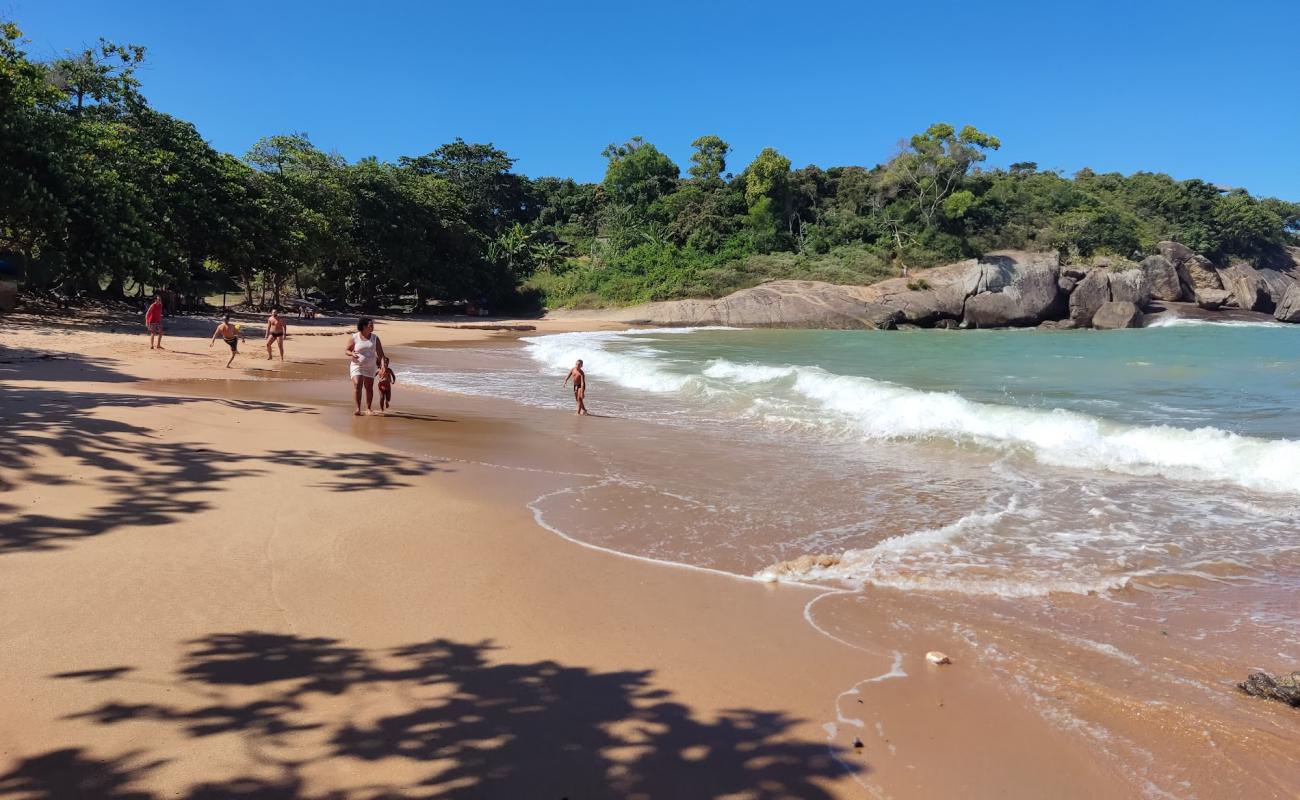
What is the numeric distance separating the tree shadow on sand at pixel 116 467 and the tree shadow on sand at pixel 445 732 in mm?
2122

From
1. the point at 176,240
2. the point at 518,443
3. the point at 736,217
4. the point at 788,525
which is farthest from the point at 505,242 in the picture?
the point at 788,525

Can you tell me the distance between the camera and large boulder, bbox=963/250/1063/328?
45375 mm

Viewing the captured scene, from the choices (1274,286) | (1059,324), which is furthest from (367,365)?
(1274,286)

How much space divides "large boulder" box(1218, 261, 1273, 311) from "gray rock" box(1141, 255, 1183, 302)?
5.32 m

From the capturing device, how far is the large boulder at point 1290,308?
50812mm

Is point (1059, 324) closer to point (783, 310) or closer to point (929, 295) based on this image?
point (929, 295)

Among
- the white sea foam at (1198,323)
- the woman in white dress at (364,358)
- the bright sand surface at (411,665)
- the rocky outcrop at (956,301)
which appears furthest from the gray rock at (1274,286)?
the bright sand surface at (411,665)

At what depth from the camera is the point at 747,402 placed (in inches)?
550

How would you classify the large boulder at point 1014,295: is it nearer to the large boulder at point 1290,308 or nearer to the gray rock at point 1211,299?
the gray rock at point 1211,299

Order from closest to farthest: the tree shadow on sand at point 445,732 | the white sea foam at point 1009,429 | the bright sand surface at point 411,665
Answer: the tree shadow on sand at point 445,732, the bright sand surface at point 411,665, the white sea foam at point 1009,429

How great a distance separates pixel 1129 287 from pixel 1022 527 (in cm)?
4975

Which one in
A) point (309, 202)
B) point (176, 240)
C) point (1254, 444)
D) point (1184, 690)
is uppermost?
point (309, 202)

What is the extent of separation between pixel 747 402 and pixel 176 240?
956 inches

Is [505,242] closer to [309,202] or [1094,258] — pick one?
[309,202]
